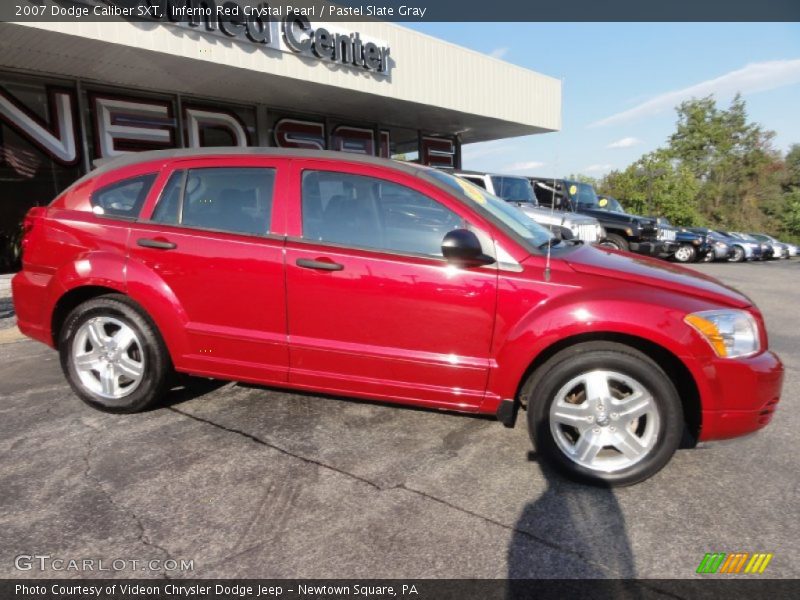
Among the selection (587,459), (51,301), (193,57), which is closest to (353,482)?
(587,459)

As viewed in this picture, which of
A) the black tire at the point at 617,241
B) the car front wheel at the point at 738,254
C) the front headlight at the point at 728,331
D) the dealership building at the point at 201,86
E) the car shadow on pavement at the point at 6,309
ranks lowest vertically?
the car front wheel at the point at 738,254

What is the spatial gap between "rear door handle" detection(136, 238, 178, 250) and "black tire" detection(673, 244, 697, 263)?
19.9 meters

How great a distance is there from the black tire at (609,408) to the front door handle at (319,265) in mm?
1296

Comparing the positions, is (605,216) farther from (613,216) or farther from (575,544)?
(575,544)

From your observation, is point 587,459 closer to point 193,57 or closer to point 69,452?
point 69,452

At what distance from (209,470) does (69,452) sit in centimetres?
92

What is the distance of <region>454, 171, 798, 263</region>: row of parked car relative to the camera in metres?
10.7

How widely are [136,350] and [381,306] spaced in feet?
6.02

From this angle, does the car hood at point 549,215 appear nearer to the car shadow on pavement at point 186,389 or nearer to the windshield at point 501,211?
the windshield at point 501,211

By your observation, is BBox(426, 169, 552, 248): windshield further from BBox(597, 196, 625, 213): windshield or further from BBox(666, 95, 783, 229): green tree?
BBox(666, 95, 783, 229): green tree

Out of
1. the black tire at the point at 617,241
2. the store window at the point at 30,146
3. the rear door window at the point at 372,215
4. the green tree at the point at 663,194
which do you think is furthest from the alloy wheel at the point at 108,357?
the green tree at the point at 663,194

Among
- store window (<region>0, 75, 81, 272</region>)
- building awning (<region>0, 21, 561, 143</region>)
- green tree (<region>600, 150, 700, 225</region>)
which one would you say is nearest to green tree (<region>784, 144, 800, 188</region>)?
green tree (<region>600, 150, 700, 225</region>)

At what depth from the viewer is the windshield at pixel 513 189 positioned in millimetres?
10984

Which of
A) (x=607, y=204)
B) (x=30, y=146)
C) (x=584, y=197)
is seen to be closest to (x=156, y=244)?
(x=30, y=146)
